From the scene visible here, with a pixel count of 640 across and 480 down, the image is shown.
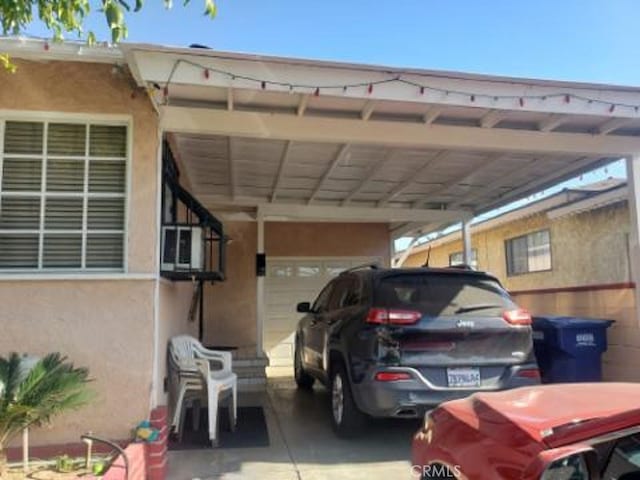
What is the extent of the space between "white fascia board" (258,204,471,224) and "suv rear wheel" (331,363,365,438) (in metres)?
5.23

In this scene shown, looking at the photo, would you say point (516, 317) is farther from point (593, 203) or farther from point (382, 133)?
point (593, 203)

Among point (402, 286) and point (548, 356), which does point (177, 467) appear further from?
point (548, 356)

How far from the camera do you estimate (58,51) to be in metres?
5.12

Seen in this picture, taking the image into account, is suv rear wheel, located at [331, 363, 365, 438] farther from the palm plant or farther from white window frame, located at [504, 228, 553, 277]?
white window frame, located at [504, 228, 553, 277]

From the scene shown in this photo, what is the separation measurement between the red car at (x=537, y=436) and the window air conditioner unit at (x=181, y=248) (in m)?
3.58

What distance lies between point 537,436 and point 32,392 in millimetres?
→ 3758

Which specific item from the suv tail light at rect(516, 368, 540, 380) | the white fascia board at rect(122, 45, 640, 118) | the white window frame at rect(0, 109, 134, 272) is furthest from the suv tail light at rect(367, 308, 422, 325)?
the white window frame at rect(0, 109, 134, 272)

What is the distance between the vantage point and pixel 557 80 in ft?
18.7

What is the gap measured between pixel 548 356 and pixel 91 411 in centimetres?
→ 548

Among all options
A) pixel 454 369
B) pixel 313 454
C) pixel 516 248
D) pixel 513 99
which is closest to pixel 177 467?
pixel 313 454

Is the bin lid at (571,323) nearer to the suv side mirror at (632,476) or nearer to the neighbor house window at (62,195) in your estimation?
the neighbor house window at (62,195)

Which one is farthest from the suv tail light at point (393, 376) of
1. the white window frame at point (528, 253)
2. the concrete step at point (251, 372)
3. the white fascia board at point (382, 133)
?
the white window frame at point (528, 253)

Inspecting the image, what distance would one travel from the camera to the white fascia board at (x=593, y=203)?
11.3m

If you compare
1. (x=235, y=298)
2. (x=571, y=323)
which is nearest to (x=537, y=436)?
(x=571, y=323)
